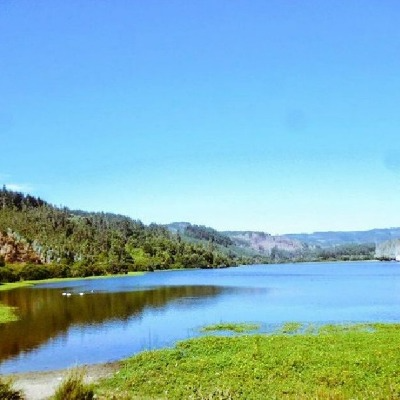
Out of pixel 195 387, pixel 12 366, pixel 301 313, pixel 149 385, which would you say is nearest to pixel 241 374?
pixel 195 387

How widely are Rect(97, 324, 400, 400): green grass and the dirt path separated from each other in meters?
1.78

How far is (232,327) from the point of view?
199 ft

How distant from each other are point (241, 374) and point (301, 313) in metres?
42.9

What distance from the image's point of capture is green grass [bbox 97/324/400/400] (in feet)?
99.9

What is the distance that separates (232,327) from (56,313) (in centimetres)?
3580

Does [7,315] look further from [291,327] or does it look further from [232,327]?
[291,327]

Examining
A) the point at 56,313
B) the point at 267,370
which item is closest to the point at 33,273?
the point at 56,313

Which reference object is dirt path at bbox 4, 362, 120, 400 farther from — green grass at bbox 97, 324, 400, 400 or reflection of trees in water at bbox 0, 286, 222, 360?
reflection of trees in water at bbox 0, 286, 222, 360

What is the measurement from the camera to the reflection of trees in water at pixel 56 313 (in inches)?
2251

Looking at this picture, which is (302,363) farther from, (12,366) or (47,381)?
(12,366)

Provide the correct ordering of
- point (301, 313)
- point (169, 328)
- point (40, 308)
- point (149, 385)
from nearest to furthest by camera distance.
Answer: point (149, 385)
point (169, 328)
point (301, 313)
point (40, 308)

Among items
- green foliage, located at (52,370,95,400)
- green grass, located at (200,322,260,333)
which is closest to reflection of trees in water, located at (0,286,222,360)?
green grass, located at (200,322,260,333)

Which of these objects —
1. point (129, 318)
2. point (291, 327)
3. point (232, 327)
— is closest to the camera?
point (291, 327)

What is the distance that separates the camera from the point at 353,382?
31.3m
